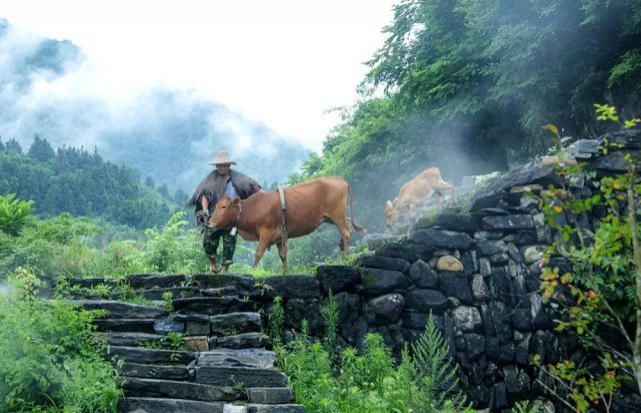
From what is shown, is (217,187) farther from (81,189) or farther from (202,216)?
(81,189)

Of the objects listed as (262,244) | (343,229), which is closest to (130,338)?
(262,244)

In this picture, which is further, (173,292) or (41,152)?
(41,152)

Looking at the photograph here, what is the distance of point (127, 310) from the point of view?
308 inches

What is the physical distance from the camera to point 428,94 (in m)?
16.1

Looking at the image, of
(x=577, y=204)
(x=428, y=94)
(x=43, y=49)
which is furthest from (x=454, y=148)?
(x=43, y=49)

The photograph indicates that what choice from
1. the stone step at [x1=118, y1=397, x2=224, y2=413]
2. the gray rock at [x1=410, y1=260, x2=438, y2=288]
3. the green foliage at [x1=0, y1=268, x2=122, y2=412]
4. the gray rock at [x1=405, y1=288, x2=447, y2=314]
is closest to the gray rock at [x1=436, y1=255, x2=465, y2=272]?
the gray rock at [x1=410, y1=260, x2=438, y2=288]

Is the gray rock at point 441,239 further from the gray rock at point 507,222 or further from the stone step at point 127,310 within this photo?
the stone step at point 127,310

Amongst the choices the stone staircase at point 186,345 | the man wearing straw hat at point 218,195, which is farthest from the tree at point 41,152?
the stone staircase at point 186,345

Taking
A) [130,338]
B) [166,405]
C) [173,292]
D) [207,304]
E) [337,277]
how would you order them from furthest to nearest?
[337,277]
[173,292]
[207,304]
[130,338]
[166,405]

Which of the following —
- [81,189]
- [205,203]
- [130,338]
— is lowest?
[130,338]

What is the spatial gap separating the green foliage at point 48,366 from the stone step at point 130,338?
1.82 feet

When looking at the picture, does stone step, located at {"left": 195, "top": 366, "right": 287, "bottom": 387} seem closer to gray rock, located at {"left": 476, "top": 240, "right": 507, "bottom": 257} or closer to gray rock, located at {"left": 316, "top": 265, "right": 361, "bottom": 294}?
gray rock, located at {"left": 316, "top": 265, "right": 361, "bottom": 294}

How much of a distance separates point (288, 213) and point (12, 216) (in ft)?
17.1

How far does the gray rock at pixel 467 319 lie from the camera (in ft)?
32.4
